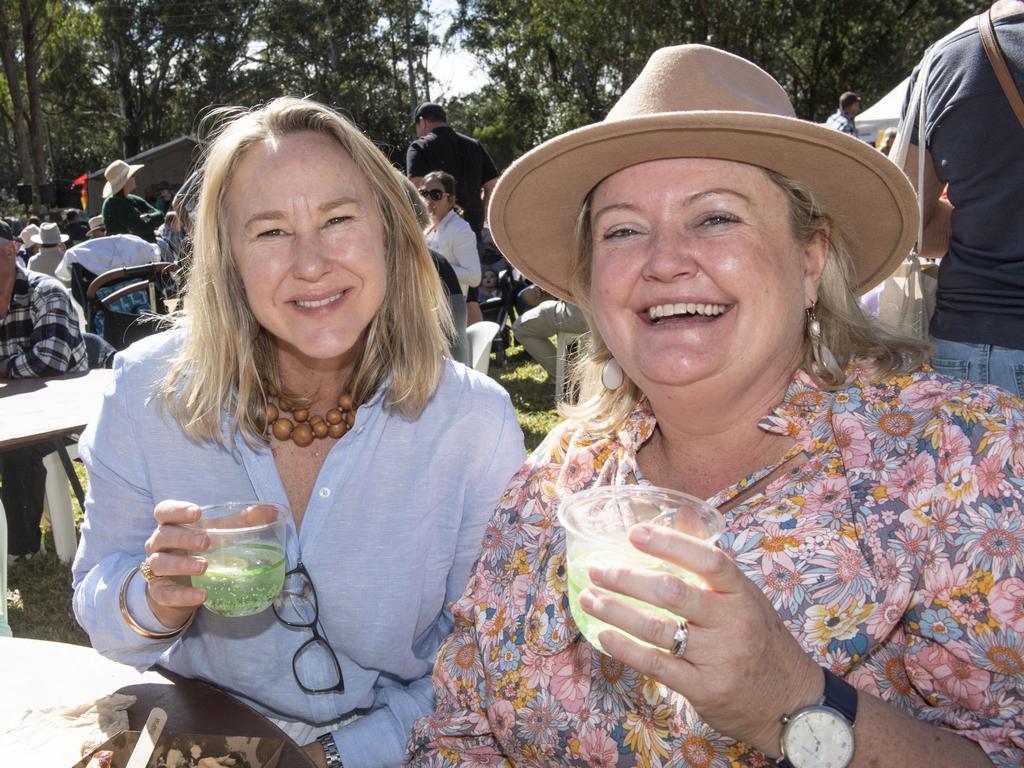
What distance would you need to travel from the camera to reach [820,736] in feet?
3.92

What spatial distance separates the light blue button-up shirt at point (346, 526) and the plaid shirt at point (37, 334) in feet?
9.11

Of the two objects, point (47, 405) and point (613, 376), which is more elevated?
point (613, 376)

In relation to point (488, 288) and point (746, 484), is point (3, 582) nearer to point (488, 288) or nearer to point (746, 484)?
point (746, 484)

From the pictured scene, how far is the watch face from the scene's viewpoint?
1185mm

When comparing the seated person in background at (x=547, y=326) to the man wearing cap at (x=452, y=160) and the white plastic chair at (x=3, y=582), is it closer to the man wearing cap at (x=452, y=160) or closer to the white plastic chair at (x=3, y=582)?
the man wearing cap at (x=452, y=160)

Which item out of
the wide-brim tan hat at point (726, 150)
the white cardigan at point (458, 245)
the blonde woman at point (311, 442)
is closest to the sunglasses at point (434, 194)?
the white cardigan at point (458, 245)

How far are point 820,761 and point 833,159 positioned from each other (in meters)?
1.06

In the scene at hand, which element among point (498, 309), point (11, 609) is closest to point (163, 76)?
point (498, 309)

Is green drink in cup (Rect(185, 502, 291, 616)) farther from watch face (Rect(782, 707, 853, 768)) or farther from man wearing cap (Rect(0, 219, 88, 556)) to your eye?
man wearing cap (Rect(0, 219, 88, 556))

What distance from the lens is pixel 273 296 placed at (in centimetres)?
208

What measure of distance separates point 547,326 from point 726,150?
19.1 feet

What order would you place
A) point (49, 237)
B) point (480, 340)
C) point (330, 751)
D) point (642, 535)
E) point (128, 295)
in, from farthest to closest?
point (49, 237), point (128, 295), point (480, 340), point (330, 751), point (642, 535)

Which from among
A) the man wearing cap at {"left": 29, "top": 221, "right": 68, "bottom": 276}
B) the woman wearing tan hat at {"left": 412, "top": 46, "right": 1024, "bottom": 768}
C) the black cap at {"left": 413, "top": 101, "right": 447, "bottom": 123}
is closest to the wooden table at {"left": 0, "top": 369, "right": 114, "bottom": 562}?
the woman wearing tan hat at {"left": 412, "top": 46, "right": 1024, "bottom": 768}

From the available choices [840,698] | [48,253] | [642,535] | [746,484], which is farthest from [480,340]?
[48,253]
